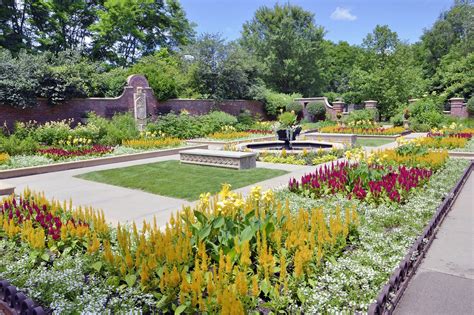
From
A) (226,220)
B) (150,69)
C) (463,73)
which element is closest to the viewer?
(226,220)

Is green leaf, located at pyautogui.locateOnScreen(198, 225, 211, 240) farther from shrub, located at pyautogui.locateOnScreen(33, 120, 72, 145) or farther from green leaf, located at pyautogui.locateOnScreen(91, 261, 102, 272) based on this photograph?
shrub, located at pyautogui.locateOnScreen(33, 120, 72, 145)

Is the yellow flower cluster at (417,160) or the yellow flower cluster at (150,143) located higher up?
the yellow flower cluster at (150,143)

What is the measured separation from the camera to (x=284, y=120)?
15797mm

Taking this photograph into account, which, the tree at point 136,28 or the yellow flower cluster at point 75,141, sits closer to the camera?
the yellow flower cluster at point 75,141

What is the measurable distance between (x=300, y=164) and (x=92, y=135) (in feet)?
28.9

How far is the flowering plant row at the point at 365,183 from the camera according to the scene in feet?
21.4

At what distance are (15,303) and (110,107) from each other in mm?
17193

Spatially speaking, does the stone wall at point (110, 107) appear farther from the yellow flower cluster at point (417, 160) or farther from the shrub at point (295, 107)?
the yellow flower cluster at point (417, 160)

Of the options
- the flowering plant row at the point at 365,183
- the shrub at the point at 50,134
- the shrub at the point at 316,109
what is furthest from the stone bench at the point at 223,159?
the shrub at the point at 316,109

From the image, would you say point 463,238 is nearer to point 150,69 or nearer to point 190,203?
point 190,203

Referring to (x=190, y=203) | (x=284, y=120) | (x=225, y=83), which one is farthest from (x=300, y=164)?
(x=225, y=83)

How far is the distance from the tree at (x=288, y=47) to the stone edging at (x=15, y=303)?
3701 cm

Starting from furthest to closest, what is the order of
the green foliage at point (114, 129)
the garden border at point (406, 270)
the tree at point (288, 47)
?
the tree at point (288, 47), the green foliage at point (114, 129), the garden border at point (406, 270)

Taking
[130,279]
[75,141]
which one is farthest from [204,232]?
[75,141]
